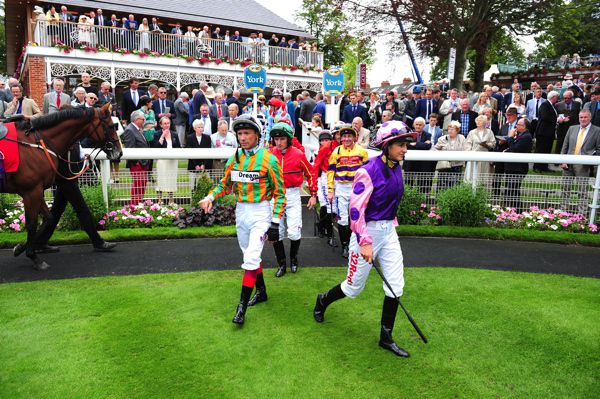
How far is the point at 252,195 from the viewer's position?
434 cm

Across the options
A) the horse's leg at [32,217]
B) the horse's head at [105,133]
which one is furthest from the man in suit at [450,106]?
the horse's leg at [32,217]

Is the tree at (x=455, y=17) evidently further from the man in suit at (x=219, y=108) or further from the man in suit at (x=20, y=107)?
the man in suit at (x=20, y=107)

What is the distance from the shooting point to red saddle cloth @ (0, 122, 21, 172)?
5.30 metres

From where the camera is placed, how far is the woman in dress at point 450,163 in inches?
318

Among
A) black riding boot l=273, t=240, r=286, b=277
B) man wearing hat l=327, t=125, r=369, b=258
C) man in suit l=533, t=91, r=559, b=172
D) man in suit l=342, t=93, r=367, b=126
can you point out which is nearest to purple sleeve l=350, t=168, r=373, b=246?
black riding boot l=273, t=240, r=286, b=277

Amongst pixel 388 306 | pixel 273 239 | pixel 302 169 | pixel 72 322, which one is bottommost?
pixel 72 322

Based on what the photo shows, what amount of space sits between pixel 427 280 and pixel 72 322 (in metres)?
3.68

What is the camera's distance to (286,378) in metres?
3.33

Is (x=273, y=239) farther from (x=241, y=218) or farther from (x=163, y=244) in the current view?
(x=163, y=244)

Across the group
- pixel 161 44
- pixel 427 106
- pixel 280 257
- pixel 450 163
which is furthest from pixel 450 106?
pixel 161 44

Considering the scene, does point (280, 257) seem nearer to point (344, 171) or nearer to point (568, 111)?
point (344, 171)

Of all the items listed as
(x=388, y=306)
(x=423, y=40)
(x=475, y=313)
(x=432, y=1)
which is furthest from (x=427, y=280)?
(x=423, y=40)

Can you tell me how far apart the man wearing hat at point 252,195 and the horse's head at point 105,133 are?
256 centimetres

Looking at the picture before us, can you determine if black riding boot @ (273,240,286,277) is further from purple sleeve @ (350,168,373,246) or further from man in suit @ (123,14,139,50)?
man in suit @ (123,14,139,50)
